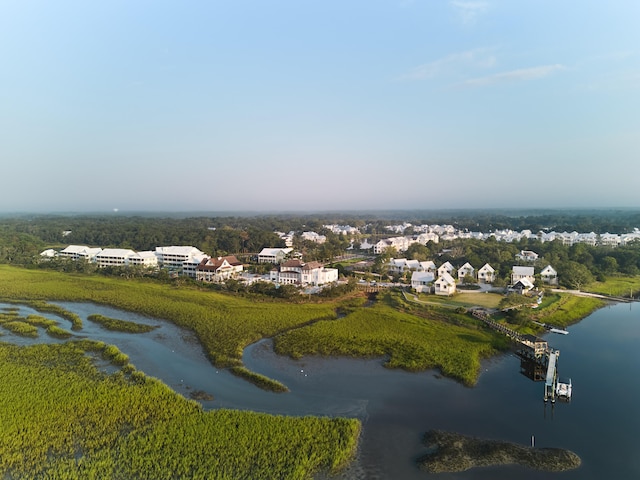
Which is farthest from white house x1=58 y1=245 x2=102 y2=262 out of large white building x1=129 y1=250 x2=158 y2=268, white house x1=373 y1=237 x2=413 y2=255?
white house x1=373 y1=237 x2=413 y2=255

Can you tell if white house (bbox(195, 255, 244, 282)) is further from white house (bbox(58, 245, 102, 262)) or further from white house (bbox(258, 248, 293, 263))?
white house (bbox(58, 245, 102, 262))

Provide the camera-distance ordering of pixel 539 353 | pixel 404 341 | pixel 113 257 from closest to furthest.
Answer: pixel 539 353 < pixel 404 341 < pixel 113 257

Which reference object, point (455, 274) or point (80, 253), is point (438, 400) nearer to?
point (455, 274)

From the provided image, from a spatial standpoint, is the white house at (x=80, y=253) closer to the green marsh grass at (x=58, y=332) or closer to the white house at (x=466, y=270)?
the green marsh grass at (x=58, y=332)

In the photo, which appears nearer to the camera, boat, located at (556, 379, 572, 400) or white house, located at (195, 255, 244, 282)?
boat, located at (556, 379, 572, 400)

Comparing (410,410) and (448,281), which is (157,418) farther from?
(448,281)

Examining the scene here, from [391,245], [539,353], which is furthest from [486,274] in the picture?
[391,245]
